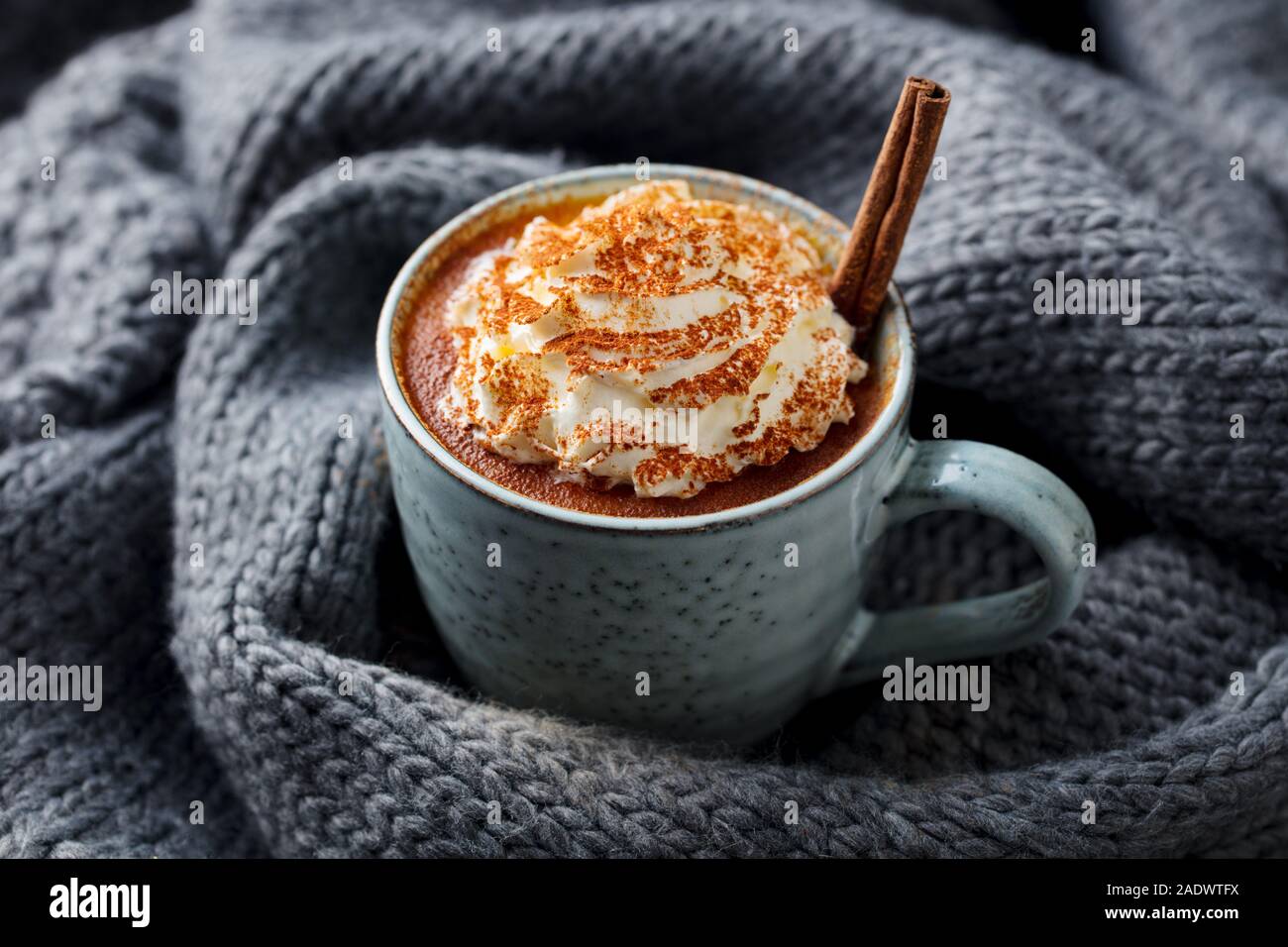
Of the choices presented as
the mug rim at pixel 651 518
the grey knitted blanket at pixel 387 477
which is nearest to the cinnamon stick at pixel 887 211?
the mug rim at pixel 651 518

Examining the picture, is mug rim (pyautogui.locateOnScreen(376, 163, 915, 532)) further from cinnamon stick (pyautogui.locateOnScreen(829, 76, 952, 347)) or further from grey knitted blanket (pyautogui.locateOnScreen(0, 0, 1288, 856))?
grey knitted blanket (pyautogui.locateOnScreen(0, 0, 1288, 856))

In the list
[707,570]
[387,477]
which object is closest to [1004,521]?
[707,570]

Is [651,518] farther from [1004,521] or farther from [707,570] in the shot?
[1004,521]

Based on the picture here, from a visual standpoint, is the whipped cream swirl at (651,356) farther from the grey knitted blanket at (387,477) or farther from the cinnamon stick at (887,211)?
the grey knitted blanket at (387,477)

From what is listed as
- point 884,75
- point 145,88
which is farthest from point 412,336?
point 145,88

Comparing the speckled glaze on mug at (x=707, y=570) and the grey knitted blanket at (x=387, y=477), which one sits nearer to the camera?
the speckled glaze on mug at (x=707, y=570)
